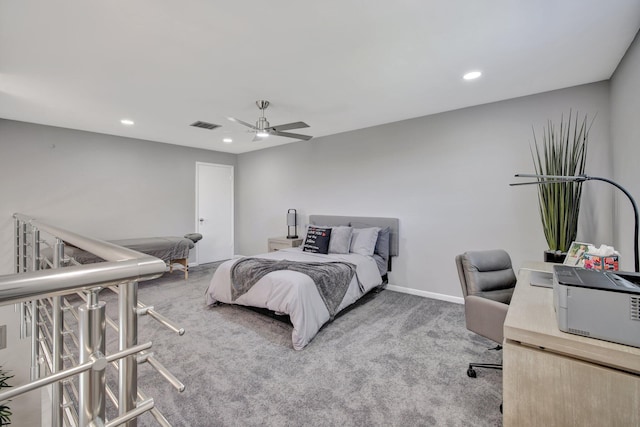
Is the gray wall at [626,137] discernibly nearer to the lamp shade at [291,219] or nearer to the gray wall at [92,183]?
the lamp shade at [291,219]

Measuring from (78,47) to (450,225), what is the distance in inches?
166

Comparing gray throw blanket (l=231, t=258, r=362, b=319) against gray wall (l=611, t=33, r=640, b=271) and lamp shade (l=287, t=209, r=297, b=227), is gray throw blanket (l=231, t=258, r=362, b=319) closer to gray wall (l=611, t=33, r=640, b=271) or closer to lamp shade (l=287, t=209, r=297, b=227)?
lamp shade (l=287, t=209, r=297, b=227)

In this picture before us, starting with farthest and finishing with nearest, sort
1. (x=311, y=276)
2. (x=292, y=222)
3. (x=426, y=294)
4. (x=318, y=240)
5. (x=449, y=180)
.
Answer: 1. (x=292, y=222)
2. (x=318, y=240)
3. (x=426, y=294)
4. (x=449, y=180)
5. (x=311, y=276)

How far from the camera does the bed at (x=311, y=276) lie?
272cm

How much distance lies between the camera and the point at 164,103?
3.37 m

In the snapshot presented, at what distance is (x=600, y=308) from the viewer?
105 centimetres

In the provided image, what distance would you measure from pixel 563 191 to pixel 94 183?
641 centimetres

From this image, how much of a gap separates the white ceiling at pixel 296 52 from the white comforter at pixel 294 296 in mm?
1993

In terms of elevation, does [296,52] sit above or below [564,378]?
above

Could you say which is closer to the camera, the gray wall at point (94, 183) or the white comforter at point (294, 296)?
the white comforter at point (294, 296)

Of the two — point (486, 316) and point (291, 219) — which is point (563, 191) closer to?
point (486, 316)

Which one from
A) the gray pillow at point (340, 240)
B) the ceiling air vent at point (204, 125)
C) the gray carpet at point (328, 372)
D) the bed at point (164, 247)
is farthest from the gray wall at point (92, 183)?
the gray pillow at point (340, 240)

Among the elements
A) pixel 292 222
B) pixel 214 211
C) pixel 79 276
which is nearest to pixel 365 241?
pixel 292 222

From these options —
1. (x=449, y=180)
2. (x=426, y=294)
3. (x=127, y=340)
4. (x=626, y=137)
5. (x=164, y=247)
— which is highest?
(x=626, y=137)
